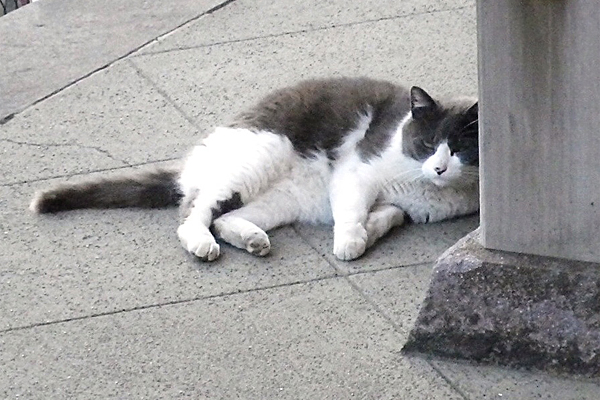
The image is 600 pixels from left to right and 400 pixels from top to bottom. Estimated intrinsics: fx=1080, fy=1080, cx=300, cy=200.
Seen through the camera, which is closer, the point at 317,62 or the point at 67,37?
the point at 317,62

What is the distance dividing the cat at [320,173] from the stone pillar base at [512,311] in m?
0.71

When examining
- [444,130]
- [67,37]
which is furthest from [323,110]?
[67,37]

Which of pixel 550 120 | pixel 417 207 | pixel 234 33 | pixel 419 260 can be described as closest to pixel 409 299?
pixel 419 260

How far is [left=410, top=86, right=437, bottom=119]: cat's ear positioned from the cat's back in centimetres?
23

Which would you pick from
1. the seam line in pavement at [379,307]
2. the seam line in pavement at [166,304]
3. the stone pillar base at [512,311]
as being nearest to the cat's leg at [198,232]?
the seam line in pavement at [166,304]

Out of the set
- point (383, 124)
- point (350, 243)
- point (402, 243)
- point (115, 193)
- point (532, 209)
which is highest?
point (532, 209)

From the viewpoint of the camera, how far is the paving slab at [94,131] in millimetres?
5145

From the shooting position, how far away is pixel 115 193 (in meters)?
4.66

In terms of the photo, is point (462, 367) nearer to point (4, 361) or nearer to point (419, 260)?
point (419, 260)

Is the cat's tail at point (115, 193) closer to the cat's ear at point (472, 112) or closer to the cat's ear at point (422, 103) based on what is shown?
the cat's ear at point (422, 103)

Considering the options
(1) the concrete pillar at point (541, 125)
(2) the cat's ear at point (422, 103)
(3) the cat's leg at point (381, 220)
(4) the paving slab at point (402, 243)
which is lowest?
(4) the paving slab at point (402, 243)

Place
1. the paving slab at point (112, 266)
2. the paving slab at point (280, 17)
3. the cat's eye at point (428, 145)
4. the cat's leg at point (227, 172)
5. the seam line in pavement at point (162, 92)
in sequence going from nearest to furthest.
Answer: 1. the paving slab at point (112, 266)
2. the cat's eye at point (428, 145)
3. the cat's leg at point (227, 172)
4. the seam line in pavement at point (162, 92)
5. the paving slab at point (280, 17)

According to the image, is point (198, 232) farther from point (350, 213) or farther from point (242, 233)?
point (350, 213)

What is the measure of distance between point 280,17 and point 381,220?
278cm
